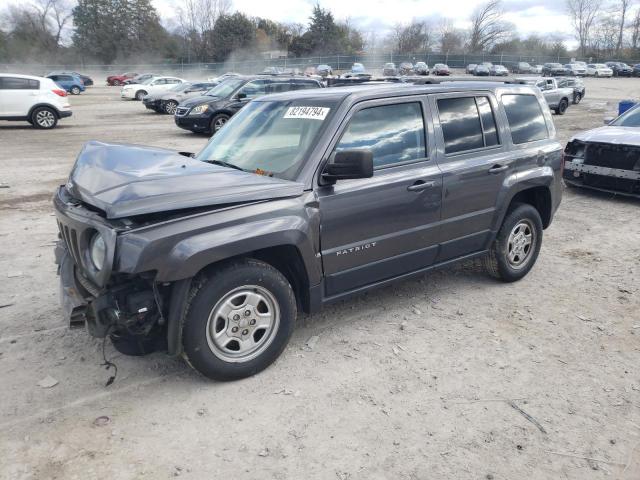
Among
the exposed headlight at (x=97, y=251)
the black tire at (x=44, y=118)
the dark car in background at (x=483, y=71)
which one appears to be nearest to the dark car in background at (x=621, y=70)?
the dark car in background at (x=483, y=71)

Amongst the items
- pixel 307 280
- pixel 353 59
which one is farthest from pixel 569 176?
pixel 353 59

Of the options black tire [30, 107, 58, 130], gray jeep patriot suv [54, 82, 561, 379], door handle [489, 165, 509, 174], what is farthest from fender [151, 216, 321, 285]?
black tire [30, 107, 58, 130]

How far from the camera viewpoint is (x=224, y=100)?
15242 millimetres

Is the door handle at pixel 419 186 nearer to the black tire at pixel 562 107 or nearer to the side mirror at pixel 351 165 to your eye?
the side mirror at pixel 351 165

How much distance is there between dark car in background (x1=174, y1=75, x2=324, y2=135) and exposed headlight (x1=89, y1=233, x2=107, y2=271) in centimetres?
1191

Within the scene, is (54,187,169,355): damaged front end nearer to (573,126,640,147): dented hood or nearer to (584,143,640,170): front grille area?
(584,143,640,170): front grille area

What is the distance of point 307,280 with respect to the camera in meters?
3.56

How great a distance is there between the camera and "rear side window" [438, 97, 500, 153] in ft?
14.1

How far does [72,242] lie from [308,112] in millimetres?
1886

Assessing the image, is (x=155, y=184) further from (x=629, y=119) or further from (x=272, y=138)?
(x=629, y=119)

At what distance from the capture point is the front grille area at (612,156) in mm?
7911

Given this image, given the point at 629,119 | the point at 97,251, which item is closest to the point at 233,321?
the point at 97,251

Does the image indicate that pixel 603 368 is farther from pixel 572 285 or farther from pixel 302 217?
pixel 302 217

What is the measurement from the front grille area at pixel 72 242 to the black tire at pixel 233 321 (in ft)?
2.51
